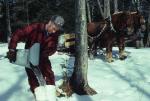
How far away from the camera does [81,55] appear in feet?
31.8

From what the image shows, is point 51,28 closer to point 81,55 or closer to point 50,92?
point 50,92

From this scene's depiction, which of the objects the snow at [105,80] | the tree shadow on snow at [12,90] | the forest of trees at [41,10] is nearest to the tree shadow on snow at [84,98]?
the snow at [105,80]

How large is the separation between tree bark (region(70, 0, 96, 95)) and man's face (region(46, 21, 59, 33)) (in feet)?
7.70

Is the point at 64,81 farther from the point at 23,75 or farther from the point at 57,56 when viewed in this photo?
the point at 57,56

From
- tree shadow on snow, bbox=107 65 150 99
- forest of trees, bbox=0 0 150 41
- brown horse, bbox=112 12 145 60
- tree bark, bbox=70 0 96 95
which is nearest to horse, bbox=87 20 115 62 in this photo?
brown horse, bbox=112 12 145 60

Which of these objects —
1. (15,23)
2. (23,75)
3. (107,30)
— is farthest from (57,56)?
(15,23)

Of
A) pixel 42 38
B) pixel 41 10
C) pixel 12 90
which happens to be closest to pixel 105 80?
pixel 12 90

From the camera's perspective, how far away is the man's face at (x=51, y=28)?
23.7ft

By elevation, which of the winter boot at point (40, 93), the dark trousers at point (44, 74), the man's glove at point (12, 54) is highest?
the man's glove at point (12, 54)

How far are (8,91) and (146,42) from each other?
14.1 metres

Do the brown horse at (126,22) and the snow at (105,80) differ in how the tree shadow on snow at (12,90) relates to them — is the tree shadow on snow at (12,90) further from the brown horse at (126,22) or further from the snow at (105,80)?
the brown horse at (126,22)

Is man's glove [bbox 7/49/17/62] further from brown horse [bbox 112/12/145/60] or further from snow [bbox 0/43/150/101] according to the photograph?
brown horse [bbox 112/12/145/60]

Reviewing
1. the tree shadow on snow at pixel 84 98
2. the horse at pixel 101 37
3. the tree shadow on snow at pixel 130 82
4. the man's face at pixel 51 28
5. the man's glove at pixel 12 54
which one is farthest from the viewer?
the horse at pixel 101 37

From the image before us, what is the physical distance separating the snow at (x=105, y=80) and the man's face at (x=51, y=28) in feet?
8.17
